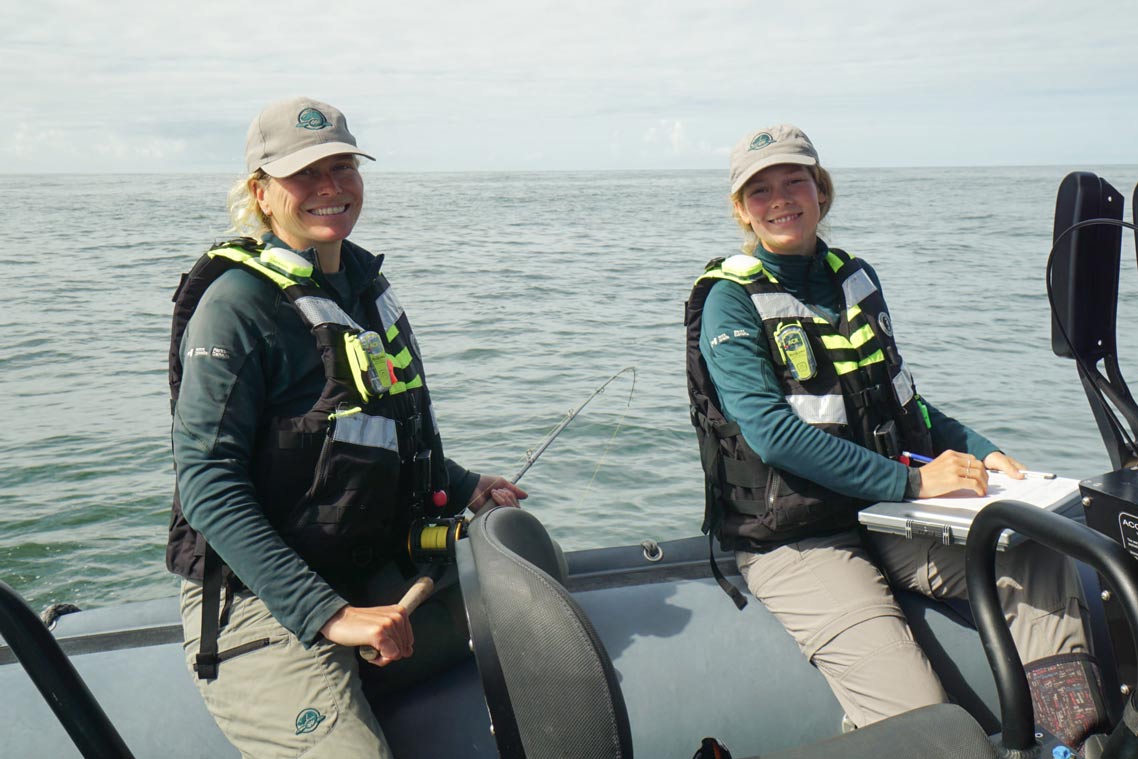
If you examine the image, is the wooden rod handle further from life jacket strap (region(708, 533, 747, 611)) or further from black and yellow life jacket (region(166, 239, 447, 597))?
life jacket strap (region(708, 533, 747, 611))

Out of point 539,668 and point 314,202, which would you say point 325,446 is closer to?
point 314,202

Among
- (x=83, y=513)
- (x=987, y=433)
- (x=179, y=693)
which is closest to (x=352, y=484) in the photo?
(x=179, y=693)

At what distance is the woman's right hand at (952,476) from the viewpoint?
7.39 ft

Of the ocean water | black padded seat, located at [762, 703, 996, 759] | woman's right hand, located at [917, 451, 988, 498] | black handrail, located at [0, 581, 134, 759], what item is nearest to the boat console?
woman's right hand, located at [917, 451, 988, 498]

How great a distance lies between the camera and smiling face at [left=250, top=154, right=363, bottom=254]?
6.91ft

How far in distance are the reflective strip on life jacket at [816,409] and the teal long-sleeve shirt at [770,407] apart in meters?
0.05

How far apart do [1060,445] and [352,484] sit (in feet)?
20.5

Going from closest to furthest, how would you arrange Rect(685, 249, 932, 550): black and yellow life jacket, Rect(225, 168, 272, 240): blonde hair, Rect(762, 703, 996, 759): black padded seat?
Rect(762, 703, 996, 759): black padded seat, Rect(225, 168, 272, 240): blonde hair, Rect(685, 249, 932, 550): black and yellow life jacket

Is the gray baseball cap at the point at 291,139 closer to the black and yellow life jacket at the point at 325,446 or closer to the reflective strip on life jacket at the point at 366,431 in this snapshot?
the black and yellow life jacket at the point at 325,446

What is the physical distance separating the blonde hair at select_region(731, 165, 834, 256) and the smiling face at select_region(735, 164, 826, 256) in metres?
0.06

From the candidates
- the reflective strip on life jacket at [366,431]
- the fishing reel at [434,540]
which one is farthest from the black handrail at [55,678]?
the fishing reel at [434,540]

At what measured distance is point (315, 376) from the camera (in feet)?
6.58

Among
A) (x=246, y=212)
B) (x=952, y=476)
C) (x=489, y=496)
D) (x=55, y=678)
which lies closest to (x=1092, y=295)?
(x=952, y=476)

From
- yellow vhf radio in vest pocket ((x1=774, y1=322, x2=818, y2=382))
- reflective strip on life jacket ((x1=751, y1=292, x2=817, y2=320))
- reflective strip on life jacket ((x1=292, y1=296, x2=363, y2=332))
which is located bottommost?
yellow vhf radio in vest pocket ((x1=774, y1=322, x2=818, y2=382))
